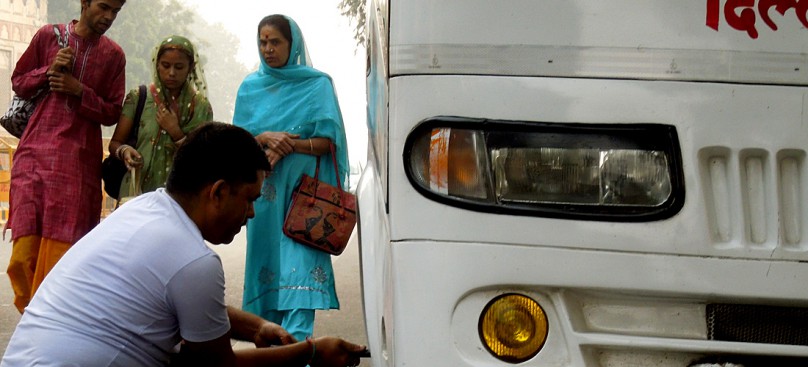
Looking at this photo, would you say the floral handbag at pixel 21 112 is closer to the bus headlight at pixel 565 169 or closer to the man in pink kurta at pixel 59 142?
the man in pink kurta at pixel 59 142

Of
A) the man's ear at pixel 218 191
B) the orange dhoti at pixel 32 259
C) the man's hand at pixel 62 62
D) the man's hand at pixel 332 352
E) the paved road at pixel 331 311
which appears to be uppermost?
the man's hand at pixel 62 62

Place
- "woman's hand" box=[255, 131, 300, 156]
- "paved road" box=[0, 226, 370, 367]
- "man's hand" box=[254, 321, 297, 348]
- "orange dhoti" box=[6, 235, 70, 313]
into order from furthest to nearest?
1. "paved road" box=[0, 226, 370, 367]
2. "woman's hand" box=[255, 131, 300, 156]
3. "orange dhoti" box=[6, 235, 70, 313]
4. "man's hand" box=[254, 321, 297, 348]

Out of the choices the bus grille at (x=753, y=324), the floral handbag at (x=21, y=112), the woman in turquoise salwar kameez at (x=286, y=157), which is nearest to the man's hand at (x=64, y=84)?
the floral handbag at (x=21, y=112)

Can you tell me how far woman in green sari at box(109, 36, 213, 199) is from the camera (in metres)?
6.00

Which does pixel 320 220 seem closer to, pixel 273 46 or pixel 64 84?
pixel 273 46

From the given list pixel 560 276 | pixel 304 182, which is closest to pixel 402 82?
pixel 560 276

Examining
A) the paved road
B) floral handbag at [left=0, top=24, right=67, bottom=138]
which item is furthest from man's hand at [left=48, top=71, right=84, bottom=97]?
the paved road

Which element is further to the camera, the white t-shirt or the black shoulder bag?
the black shoulder bag

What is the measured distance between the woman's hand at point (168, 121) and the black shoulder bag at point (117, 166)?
0.39 ft

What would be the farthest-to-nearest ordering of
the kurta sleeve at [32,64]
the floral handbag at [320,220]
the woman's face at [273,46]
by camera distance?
the woman's face at [273,46] < the floral handbag at [320,220] < the kurta sleeve at [32,64]

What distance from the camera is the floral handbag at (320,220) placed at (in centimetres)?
597

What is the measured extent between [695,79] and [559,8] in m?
0.33

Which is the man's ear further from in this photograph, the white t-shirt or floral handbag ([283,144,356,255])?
floral handbag ([283,144,356,255])

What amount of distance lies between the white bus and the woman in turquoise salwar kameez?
341 centimetres
